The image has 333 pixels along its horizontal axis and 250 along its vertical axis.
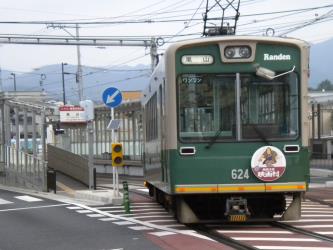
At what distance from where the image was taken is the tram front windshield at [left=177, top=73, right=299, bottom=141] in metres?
11.4

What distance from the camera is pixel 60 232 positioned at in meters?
12.5

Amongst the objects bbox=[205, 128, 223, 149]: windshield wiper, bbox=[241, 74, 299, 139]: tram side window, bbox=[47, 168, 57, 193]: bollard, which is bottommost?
bbox=[47, 168, 57, 193]: bollard

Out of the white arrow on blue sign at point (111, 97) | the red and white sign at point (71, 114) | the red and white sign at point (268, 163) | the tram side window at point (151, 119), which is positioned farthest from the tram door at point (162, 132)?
the red and white sign at point (71, 114)

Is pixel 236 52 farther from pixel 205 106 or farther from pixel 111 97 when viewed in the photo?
pixel 111 97

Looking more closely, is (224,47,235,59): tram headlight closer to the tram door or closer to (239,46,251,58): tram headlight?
(239,46,251,58): tram headlight

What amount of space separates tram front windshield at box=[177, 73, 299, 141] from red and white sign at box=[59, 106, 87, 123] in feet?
88.8

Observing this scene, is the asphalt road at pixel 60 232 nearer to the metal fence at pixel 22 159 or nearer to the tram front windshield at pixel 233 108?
the tram front windshield at pixel 233 108

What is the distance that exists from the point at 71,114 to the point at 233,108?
95.6 feet

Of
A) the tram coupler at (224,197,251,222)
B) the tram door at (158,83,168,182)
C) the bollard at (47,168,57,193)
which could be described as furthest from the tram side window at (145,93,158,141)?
the bollard at (47,168,57,193)

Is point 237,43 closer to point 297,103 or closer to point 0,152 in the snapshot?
point 297,103

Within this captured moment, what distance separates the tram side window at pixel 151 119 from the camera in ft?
45.8

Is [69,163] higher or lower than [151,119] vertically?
lower

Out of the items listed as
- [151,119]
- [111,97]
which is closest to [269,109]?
[151,119]

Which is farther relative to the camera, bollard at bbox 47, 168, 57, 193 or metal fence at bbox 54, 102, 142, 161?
metal fence at bbox 54, 102, 142, 161
